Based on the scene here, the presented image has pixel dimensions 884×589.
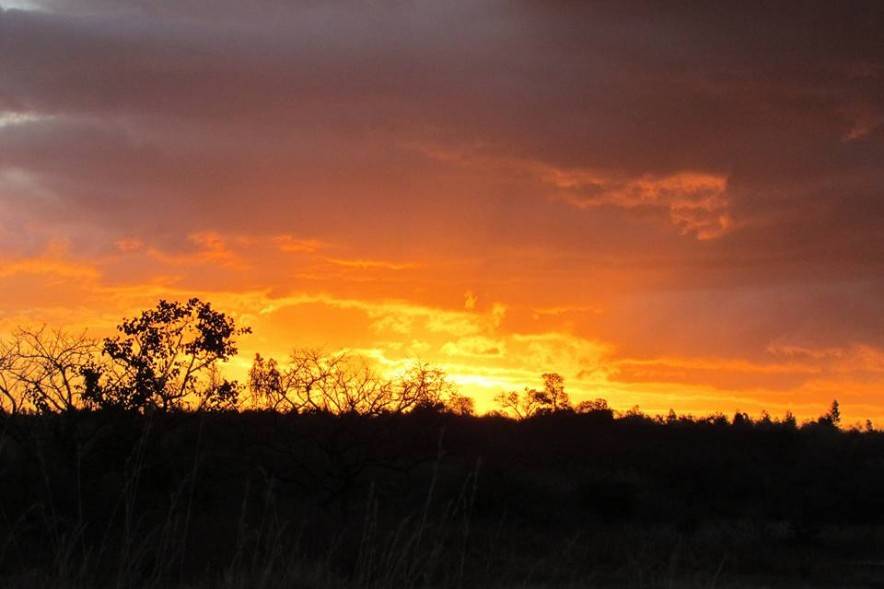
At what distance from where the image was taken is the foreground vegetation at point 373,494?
2025 centimetres

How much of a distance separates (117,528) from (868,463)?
162 feet

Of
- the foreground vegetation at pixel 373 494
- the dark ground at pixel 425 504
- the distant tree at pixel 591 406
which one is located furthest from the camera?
the distant tree at pixel 591 406

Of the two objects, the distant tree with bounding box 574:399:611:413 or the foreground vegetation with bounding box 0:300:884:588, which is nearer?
the foreground vegetation with bounding box 0:300:884:588

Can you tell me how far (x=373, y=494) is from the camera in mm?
15211

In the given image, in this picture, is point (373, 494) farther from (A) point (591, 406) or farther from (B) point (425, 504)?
(A) point (591, 406)

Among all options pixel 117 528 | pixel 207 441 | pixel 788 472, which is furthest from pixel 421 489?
pixel 788 472

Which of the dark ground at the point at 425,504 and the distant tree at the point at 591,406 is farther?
the distant tree at the point at 591,406

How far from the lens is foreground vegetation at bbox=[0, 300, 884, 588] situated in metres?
20.2

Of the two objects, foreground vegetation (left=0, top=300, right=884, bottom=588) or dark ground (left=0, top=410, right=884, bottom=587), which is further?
foreground vegetation (left=0, top=300, right=884, bottom=588)

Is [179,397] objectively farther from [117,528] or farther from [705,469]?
[705,469]

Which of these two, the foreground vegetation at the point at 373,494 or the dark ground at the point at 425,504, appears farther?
the foreground vegetation at the point at 373,494

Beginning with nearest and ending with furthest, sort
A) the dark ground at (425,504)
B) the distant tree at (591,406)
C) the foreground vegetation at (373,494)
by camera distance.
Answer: the dark ground at (425,504) → the foreground vegetation at (373,494) → the distant tree at (591,406)

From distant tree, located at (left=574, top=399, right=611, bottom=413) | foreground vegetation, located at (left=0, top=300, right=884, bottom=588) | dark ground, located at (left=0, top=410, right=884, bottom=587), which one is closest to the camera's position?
dark ground, located at (left=0, top=410, right=884, bottom=587)

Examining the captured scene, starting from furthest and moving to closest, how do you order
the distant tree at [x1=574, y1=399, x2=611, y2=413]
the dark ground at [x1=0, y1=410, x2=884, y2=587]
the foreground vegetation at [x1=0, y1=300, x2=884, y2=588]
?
1. the distant tree at [x1=574, y1=399, x2=611, y2=413]
2. the foreground vegetation at [x1=0, y1=300, x2=884, y2=588]
3. the dark ground at [x1=0, y1=410, x2=884, y2=587]
